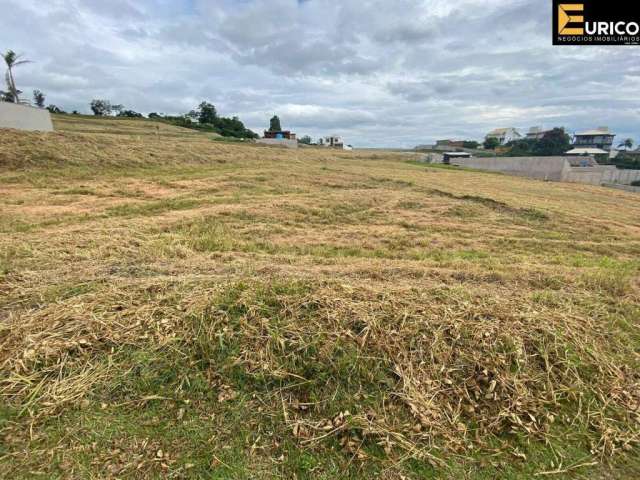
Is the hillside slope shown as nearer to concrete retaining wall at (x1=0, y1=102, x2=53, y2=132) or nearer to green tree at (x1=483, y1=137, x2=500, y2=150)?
concrete retaining wall at (x1=0, y1=102, x2=53, y2=132)

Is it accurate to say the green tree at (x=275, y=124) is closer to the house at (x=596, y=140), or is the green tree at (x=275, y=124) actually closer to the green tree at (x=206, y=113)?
the green tree at (x=206, y=113)

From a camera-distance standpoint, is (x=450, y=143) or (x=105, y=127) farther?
(x=450, y=143)

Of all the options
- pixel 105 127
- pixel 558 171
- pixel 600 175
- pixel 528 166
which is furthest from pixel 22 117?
pixel 600 175

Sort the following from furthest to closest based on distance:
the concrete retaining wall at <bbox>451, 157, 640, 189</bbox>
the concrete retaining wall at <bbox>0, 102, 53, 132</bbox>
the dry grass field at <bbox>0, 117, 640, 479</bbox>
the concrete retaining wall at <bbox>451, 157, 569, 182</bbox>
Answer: the concrete retaining wall at <bbox>451, 157, 640, 189</bbox>
the concrete retaining wall at <bbox>451, 157, 569, 182</bbox>
the concrete retaining wall at <bbox>0, 102, 53, 132</bbox>
the dry grass field at <bbox>0, 117, 640, 479</bbox>

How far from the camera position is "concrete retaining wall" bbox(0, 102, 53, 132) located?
17.3 meters

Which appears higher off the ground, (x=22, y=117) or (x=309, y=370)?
(x=22, y=117)

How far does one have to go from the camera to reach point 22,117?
60.2 feet

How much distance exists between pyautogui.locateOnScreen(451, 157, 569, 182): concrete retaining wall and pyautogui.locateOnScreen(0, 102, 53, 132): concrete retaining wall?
47077mm

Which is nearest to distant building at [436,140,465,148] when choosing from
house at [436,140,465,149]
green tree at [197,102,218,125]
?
house at [436,140,465,149]

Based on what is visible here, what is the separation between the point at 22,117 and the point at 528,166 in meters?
49.1

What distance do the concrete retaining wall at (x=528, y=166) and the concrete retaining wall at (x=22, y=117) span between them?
47.1 metres

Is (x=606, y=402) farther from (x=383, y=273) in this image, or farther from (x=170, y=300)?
(x=170, y=300)

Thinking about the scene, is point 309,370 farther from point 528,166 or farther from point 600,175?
point 600,175

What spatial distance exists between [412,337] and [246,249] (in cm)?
395
